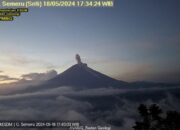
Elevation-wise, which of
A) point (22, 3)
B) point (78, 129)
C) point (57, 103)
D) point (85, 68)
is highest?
point (22, 3)

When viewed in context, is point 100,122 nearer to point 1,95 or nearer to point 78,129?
point 78,129

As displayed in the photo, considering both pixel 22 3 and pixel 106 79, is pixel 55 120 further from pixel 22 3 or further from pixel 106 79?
pixel 22 3

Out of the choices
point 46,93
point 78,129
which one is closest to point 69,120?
point 78,129

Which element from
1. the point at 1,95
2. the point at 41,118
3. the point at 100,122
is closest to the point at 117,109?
the point at 100,122

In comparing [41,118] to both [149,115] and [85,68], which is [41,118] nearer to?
[85,68]

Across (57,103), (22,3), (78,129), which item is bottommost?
(78,129)

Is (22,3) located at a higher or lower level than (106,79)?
higher

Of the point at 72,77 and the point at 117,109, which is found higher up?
the point at 72,77
